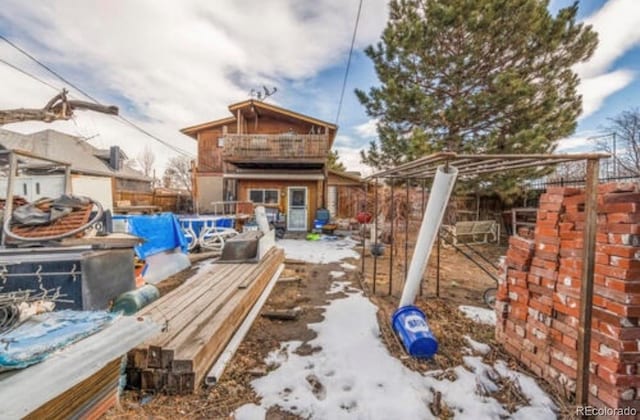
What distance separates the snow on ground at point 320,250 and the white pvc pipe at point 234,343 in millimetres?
2661

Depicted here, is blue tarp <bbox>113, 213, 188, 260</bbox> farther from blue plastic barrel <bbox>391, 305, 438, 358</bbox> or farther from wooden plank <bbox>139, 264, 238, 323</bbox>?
blue plastic barrel <bbox>391, 305, 438, 358</bbox>

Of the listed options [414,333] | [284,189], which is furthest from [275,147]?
[414,333]

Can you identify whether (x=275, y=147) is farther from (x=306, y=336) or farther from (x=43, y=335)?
(x=43, y=335)

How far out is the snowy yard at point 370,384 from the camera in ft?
6.14

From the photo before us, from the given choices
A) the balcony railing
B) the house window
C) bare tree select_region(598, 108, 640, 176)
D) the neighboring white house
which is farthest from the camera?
the house window

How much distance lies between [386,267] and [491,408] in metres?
4.23

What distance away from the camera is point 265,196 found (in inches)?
462

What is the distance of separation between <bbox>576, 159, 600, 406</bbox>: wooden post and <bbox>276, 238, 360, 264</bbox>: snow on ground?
491 cm

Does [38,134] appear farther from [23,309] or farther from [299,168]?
[23,309]

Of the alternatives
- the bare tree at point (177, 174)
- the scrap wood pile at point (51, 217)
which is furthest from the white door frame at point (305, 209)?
the bare tree at point (177, 174)

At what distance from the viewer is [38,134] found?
1580cm

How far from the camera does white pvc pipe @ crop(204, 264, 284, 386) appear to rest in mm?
2119

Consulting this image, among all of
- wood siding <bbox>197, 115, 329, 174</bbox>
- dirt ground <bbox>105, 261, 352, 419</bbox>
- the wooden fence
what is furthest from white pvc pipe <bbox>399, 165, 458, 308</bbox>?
the wooden fence

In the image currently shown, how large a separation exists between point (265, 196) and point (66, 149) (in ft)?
44.2
